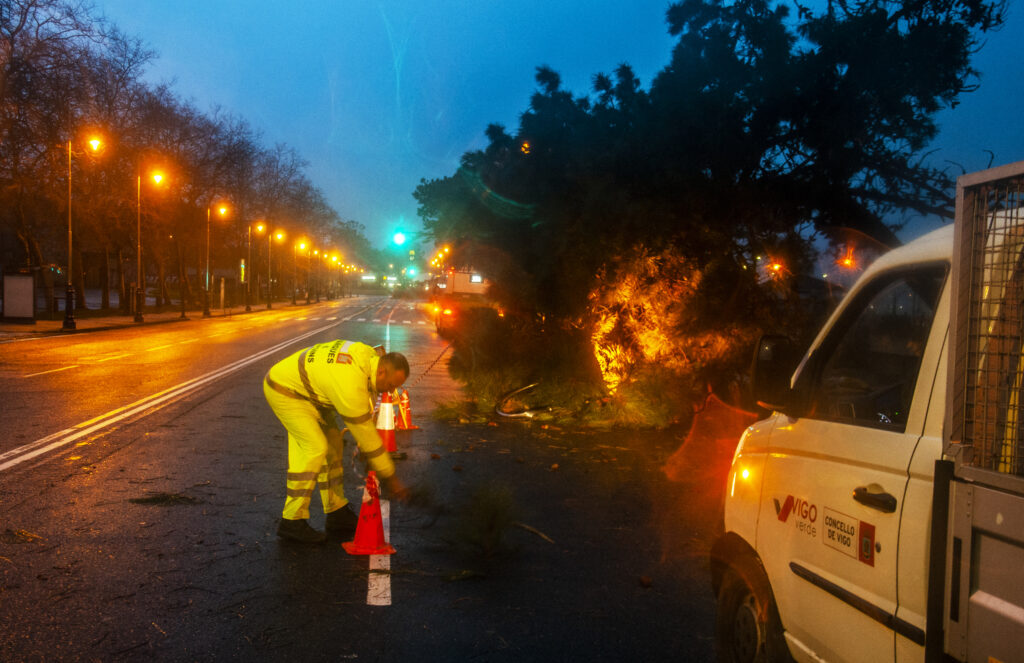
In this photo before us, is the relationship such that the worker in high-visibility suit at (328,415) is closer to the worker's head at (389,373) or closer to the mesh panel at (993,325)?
the worker's head at (389,373)

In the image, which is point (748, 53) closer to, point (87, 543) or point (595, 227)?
point (595, 227)

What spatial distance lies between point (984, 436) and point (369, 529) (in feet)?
14.5

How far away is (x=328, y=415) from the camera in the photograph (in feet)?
21.5

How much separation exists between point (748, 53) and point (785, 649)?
12099mm

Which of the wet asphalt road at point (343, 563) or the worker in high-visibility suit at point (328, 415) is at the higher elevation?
the worker in high-visibility suit at point (328, 415)

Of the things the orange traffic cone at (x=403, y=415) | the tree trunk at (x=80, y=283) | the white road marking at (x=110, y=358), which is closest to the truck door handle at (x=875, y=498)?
the orange traffic cone at (x=403, y=415)

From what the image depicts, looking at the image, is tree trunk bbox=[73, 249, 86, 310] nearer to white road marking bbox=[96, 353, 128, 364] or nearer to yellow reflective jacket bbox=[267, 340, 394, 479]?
white road marking bbox=[96, 353, 128, 364]

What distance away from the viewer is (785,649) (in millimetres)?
3619

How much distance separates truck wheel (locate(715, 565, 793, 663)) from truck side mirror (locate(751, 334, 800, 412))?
80 cm

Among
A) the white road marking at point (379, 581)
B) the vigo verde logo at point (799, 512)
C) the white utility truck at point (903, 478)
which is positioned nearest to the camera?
the white utility truck at point (903, 478)

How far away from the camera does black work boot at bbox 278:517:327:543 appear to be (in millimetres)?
6188

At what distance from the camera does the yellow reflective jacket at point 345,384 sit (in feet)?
18.9

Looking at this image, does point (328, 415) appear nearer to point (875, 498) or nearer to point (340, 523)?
point (340, 523)

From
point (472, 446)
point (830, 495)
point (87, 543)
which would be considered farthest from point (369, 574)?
point (472, 446)
